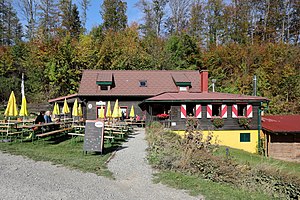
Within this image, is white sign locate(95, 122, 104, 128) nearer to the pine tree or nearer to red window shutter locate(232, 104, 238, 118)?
red window shutter locate(232, 104, 238, 118)

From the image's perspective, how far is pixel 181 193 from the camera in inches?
246

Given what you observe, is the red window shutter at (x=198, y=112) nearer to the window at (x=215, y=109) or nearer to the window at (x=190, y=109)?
the window at (x=190, y=109)

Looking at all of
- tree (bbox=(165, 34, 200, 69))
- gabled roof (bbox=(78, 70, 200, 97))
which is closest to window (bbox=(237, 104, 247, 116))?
gabled roof (bbox=(78, 70, 200, 97))

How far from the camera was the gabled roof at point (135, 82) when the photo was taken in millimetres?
23250

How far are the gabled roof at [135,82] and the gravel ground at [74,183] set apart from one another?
47.2ft

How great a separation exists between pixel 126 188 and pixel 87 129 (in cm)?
418

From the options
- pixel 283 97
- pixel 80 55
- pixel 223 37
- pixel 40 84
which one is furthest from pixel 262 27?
pixel 40 84

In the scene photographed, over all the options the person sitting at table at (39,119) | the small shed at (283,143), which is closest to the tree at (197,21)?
the small shed at (283,143)

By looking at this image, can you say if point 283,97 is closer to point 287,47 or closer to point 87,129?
point 287,47

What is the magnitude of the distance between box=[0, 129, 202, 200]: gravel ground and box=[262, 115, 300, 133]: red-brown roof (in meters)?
11.1

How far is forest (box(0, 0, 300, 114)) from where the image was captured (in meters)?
31.2

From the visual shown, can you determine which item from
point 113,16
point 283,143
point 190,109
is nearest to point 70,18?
point 113,16

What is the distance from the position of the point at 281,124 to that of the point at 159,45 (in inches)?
870

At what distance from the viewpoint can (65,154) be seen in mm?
10008
